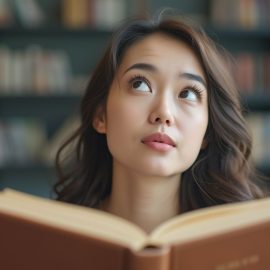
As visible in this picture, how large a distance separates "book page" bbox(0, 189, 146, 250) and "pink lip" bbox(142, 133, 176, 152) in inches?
9.4

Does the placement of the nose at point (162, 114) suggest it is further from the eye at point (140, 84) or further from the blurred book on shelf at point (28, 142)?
the blurred book on shelf at point (28, 142)

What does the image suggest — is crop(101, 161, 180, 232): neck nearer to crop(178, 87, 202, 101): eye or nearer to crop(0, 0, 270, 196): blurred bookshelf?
crop(178, 87, 202, 101): eye

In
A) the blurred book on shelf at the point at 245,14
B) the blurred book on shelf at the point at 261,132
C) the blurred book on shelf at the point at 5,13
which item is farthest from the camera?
the blurred book on shelf at the point at 261,132

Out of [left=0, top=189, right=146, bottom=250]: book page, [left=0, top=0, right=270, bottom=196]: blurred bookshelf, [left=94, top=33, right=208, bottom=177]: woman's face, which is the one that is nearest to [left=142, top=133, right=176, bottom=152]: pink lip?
[left=94, top=33, right=208, bottom=177]: woman's face

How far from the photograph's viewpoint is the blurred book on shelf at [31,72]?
8.08 feet

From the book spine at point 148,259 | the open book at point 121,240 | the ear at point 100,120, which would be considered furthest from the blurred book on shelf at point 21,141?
the book spine at point 148,259

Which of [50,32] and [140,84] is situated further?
[50,32]

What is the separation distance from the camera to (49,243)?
656 mm

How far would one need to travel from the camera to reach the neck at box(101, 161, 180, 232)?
96cm

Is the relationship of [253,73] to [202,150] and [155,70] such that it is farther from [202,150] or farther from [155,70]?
[155,70]

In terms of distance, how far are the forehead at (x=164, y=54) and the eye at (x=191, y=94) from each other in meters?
0.03

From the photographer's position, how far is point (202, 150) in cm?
107

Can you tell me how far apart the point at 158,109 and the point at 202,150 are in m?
Result: 0.22

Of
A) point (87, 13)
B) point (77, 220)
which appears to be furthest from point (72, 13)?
point (77, 220)
